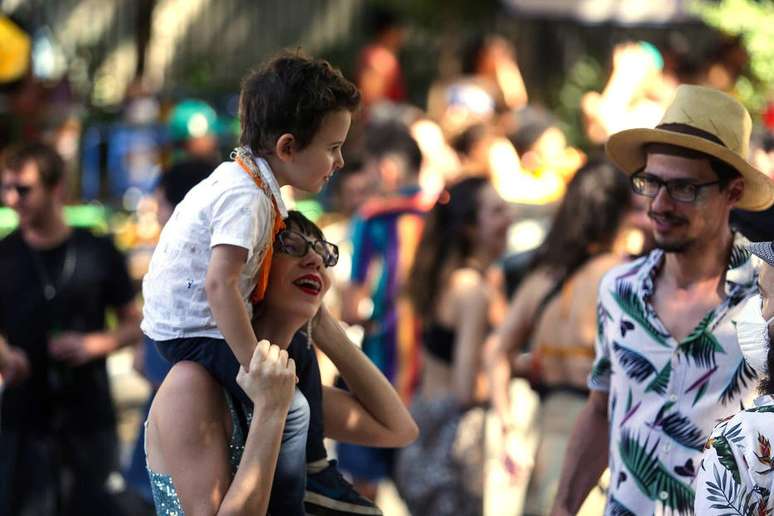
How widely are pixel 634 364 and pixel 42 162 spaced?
3531mm

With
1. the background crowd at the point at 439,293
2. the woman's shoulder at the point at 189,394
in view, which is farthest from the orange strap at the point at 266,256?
the background crowd at the point at 439,293

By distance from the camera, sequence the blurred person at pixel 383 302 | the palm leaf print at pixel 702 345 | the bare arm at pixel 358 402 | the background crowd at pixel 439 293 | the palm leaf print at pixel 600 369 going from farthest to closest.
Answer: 1. the blurred person at pixel 383 302
2. the background crowd at pixel 439 293
3. the palm leaf print at pixel 600 369
4. the palm leaf print at pixel 702 345
5. the bare arm at pixel 358 402

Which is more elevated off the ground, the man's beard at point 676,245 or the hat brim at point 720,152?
the hat brim at point 720,152

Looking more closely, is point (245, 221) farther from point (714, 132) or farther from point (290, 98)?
point (714, 132)

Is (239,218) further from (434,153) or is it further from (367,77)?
(367,77)

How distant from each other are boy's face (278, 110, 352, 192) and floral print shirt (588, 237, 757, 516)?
3.67 ft

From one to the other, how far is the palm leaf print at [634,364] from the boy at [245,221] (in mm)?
1107

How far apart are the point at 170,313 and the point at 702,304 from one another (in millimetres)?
1497

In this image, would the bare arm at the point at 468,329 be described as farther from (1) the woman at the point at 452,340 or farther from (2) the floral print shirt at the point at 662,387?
(2) the floral print shirt at the point at 662,387

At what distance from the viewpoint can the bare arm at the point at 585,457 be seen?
450cm

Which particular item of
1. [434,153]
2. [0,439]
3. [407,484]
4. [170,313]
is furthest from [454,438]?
[434,153]

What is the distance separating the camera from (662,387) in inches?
165

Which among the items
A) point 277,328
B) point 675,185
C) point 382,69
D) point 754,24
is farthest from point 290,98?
point 382,69

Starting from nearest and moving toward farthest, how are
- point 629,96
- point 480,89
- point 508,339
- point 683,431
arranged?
point 683,431 < point 508,339 < point 629,96 < point 480,89
